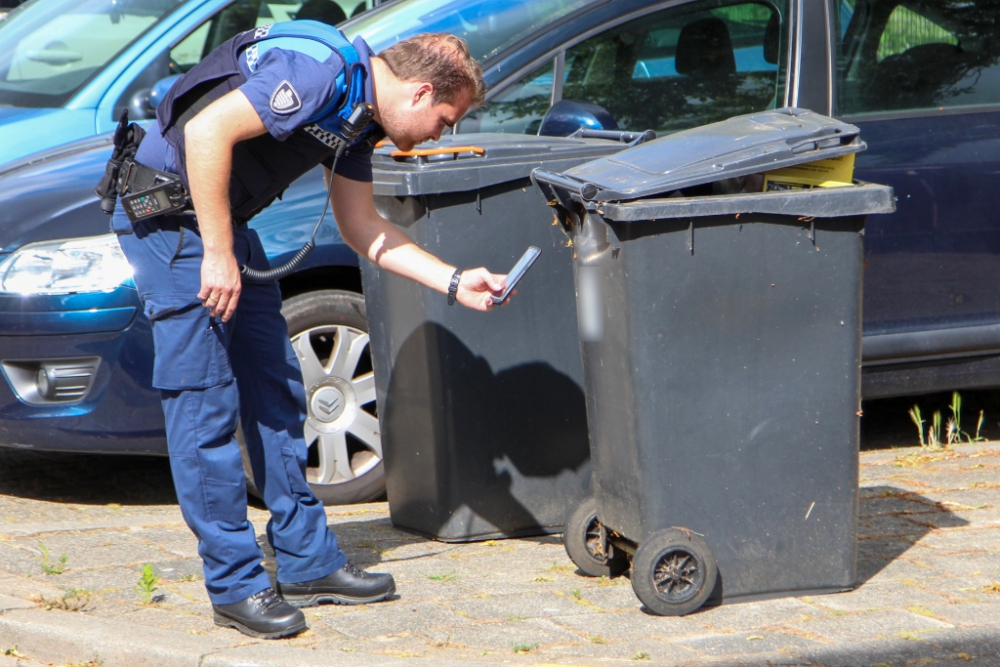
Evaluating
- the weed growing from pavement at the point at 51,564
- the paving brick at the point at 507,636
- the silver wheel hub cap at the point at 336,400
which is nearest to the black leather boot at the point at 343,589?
the paving brick at the point at 507,636

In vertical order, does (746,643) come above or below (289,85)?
below

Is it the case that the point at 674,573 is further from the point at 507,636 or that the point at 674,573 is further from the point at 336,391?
the point at 336,391

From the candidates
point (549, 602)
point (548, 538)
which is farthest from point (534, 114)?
point (549, 602)

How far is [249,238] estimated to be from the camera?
3395 mm

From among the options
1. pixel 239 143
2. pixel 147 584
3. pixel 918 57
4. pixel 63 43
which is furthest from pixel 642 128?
pixel 63 43

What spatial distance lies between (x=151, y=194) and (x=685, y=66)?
2400 millimetres

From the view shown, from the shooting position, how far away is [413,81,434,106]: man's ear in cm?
318

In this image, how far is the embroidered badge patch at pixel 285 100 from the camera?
2.97 meters

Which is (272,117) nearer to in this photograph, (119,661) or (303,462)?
(303,462)

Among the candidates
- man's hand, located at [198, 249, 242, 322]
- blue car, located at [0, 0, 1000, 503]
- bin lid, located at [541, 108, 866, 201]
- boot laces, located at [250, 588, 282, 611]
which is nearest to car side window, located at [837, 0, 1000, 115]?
blue car, located at [0, 0, 1000, 503]

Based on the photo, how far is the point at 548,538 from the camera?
Answer: 4203 mm

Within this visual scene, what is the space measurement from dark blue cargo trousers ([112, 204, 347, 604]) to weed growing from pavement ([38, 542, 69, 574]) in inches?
27.1

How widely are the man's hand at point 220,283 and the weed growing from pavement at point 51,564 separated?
1190 millimetres

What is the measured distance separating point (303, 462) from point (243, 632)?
523 millimetres
